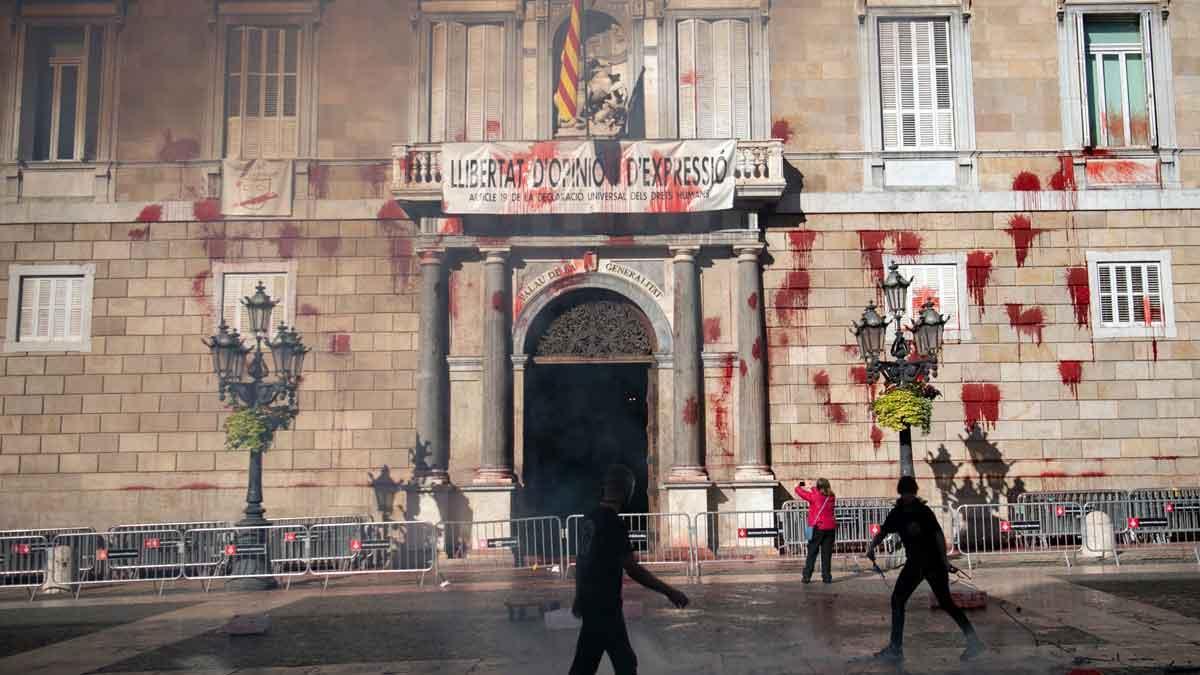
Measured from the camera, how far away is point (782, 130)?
21.5 m

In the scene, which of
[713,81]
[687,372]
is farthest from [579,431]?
[713,81]

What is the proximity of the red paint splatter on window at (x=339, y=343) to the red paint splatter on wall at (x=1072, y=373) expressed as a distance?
44.9 ft

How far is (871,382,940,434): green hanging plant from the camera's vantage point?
54.6ft

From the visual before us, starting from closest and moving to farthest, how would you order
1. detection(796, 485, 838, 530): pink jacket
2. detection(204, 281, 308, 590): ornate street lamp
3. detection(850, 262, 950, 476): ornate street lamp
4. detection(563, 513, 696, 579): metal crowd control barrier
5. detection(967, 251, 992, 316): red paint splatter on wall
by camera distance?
detection(796, 485, 838, 530): pink jacket < detection(850, 262, 950, 476): ornate street lamp < detection(204, 281, 308, 590): ornate street lamp < detection(563, 513, 696, 579): metal crowd control barrier < detection(967, 251, 992, 316): red paint splatter on wall

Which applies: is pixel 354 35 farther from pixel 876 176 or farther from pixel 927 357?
pixel 927 357

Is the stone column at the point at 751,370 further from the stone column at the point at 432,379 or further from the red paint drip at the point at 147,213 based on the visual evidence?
the red paint drip at the point at 147,213

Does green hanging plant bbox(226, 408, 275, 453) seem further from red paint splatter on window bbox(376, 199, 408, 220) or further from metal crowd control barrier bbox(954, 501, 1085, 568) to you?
metal crowd control barrier bbox(954, 501, 1085, 568)

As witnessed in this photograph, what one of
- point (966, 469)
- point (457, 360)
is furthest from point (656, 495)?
point (966, 469)

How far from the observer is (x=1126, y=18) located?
22016mm

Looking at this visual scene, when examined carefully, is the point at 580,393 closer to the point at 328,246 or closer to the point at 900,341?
the point at 328,246

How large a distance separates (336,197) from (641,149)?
19.8 ft

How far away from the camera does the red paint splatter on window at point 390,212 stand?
2127cm

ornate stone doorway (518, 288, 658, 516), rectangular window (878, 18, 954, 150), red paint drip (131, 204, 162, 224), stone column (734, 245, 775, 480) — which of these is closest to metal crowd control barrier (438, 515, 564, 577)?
ornate stone doorway (518, 288, 658, 516)

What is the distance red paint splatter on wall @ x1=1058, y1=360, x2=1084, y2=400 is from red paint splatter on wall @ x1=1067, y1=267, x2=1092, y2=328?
2.53ft
